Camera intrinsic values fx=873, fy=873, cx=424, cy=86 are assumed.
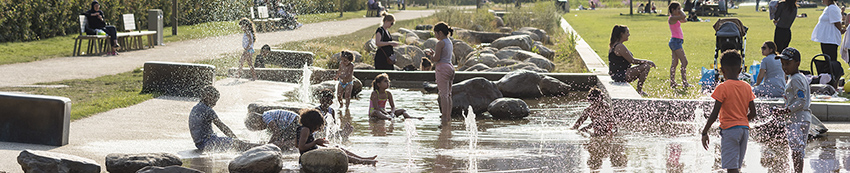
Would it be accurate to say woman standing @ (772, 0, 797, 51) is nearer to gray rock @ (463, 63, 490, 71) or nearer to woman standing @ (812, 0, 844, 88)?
woman standing @ (812, 0, 844, 88)

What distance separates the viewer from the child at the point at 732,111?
239 inches

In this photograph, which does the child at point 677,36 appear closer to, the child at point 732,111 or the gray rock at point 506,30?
the child at point 732,111

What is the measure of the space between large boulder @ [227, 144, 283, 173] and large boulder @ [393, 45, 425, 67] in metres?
10.5

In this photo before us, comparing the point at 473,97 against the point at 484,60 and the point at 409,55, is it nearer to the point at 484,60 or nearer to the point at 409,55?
the point at 484,60

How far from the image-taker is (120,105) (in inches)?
416

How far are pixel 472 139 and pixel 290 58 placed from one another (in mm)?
7803

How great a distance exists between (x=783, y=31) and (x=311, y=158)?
9.20 meters

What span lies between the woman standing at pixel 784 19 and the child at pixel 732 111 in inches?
308

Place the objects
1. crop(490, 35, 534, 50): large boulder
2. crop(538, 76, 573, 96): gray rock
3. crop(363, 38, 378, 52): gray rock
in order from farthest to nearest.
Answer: crop(490, 35, 534, 50): large boulder → crop(363, 38, 378, 52): gray rock → crop(538, 76, 573, 96): gray rock

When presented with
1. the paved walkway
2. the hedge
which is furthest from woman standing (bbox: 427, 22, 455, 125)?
the hedge

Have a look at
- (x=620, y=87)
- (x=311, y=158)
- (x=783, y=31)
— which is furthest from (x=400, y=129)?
(x=783, y=31)

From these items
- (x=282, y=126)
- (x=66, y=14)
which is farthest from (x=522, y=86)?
(x=66, y=14)

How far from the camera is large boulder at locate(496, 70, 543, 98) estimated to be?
12.3 m

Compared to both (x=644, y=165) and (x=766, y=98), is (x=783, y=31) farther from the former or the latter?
(x=644, y=165)
